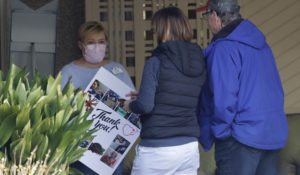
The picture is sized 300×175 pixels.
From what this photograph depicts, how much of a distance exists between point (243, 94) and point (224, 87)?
0.10 metres

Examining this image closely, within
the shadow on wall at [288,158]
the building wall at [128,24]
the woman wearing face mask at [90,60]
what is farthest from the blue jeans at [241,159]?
the building wall at [128,24]

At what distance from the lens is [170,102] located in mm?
2205

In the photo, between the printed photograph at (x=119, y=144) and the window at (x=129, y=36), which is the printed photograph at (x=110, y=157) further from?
the window at (x=129, y=36)

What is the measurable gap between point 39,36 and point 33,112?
3276mm

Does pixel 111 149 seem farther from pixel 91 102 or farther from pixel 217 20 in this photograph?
pixel 217 20

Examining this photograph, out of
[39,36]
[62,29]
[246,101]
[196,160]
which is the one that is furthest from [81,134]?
[62,29]

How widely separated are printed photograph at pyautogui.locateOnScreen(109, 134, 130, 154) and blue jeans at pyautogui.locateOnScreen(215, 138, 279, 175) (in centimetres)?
56

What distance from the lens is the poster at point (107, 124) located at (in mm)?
2658

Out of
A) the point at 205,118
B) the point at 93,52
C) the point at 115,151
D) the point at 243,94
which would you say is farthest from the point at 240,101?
the point at 93,52

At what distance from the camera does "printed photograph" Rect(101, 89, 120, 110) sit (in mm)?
2691

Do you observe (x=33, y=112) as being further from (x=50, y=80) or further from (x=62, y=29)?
(x=62, y=29)

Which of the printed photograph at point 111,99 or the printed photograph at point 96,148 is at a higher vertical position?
the printed photograph at point 111,99

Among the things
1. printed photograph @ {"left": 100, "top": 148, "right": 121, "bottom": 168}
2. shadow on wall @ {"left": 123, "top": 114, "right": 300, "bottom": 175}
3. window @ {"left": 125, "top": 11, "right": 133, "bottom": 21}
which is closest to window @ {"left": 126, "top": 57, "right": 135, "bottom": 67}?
window @ {"left": 125, "top": 11, "right": 133, "bottom": 21}

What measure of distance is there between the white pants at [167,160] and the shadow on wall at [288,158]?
57.5 inches
